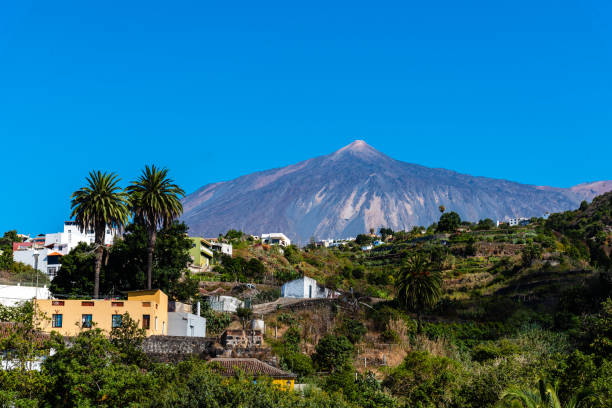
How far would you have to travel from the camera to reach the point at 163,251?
8131 cm

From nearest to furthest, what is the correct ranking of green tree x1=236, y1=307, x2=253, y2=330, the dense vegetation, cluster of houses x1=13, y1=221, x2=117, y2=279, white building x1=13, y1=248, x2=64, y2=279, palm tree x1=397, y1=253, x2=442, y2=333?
the dense vegetation
green tree x1=236, y1=307, x2=253, y2=330
palm tree x1=397, y1=253, x2=442, y2=333
cluster of houses x1=13, y1=221, x2=117, y2=279
white building x1=13, y1=248, x2=64, y2=279

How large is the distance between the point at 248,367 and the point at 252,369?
45 cm

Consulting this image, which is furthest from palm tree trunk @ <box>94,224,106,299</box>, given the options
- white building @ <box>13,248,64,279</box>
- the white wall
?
white building @ <box>13,248,64,279</box>

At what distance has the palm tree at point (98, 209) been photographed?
70.4 metres

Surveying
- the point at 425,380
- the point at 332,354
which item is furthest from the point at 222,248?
the point at 425,380

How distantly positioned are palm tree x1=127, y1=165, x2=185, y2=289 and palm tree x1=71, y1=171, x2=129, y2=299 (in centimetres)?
306

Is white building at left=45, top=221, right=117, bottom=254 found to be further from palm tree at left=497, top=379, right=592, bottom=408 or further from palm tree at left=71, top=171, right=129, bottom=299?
palm tree at left=497, top=379, right=592, bottom=408

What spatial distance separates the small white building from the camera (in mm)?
83031

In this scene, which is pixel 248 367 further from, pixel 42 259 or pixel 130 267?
pixel 42 259

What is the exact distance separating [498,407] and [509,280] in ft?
241

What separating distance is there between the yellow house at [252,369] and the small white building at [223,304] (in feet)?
102

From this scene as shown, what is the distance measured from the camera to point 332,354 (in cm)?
6384

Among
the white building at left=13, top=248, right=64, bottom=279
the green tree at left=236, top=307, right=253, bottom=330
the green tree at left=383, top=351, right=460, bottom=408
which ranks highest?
the white building at left=13, top=248, right=64, bottom=279

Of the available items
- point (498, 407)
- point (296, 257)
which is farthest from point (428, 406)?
point (296, 257)
